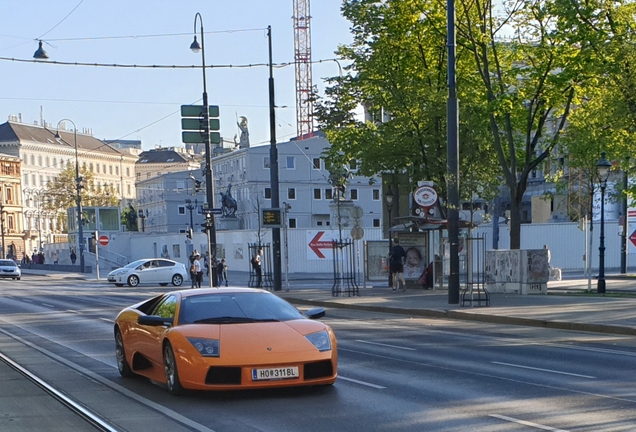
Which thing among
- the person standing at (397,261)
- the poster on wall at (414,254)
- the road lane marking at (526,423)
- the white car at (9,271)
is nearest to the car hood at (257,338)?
the road lane marking at (526,423)

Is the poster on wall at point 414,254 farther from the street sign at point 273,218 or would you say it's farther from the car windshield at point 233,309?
the car windshield at point 233,309

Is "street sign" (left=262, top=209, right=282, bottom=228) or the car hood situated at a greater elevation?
"street sign" (left=262, top=209, right=282, bottom=228)

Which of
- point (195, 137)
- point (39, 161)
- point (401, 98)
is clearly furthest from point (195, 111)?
point (39, 161)

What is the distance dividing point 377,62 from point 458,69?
329 cm

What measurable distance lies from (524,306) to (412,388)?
46.2 feet

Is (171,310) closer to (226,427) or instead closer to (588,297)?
(226,427)

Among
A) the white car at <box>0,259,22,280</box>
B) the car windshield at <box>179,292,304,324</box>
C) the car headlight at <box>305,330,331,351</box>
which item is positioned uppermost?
the car windshield at <box>179,292,304,324</box>

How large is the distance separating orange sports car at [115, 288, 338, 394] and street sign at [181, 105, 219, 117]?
88.1ft

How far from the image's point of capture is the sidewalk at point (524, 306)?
64.5 ft

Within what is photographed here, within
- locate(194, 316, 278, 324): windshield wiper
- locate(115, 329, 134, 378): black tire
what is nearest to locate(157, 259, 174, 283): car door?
locate(115, 329, 134, 378): black tire

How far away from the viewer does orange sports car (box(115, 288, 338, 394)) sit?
32.9ft

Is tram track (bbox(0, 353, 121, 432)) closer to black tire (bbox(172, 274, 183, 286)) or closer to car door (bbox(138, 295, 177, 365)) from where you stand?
car door (bbox(138, 295, 177, 365))

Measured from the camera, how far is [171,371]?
10.6 metres

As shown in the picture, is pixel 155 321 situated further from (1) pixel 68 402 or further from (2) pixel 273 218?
(2) pixel 273 218
